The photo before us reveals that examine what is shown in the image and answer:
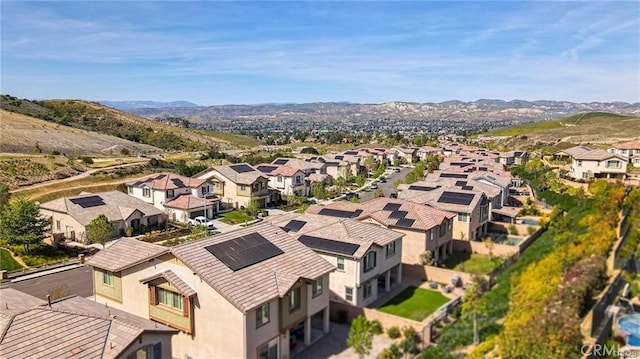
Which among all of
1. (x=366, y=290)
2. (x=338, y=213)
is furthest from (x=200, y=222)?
(x=366, y=290)

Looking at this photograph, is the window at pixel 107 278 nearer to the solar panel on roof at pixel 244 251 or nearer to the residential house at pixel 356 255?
the solar panel on roof at pixel 244 251

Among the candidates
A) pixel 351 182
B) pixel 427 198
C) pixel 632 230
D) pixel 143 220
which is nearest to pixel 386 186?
pixel 351 182

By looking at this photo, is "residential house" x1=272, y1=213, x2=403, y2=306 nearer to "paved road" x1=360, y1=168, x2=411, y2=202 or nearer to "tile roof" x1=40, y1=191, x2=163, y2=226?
"tile roof" x1=40, y1=191, x2=163, y2=226

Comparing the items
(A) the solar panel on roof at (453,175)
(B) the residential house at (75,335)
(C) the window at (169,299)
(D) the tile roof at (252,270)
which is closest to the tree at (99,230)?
(D) the tile roof at (252,270)

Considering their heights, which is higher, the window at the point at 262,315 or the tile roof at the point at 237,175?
the tile roof at the point at 237,175

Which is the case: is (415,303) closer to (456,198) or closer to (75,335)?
(456,198)

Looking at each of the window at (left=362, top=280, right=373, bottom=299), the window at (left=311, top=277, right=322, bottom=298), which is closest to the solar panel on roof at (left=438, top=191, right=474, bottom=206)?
the window at (left=362, top=280, right=373, bottom=299)
